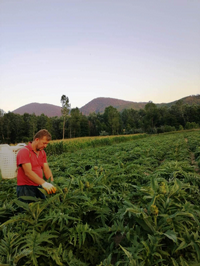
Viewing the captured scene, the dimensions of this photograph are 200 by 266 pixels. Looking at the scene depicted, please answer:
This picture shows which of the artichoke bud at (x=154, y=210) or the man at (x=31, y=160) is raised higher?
the man at (x=31, y=160)

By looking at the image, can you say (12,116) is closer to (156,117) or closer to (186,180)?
(156,117)

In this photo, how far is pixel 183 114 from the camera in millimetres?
66125

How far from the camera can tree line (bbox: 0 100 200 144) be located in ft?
169

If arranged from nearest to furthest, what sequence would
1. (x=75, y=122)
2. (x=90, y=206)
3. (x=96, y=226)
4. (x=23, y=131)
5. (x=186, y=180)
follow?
1. (x=90, y=206)
2. (x=96, y=226)
3. (x=186, y=180)
4. (x=23, y=131)
5. (x=75, y=122)

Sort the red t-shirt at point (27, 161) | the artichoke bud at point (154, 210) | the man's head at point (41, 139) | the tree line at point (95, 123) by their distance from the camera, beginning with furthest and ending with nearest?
the tree line at point (95, 123)
the man's head at point (41, 139)
the red t-shirt at point (27, 161)
the artichoke bud at point (154, 210)

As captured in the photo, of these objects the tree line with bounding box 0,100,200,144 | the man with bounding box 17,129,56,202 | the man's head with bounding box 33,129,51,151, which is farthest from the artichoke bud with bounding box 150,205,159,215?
the tree line with bounding box 0,100,200,144

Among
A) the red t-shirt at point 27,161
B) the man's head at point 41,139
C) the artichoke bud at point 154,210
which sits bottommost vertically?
the artichoke bud at point 154,210

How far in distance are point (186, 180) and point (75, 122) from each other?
57.7 meters

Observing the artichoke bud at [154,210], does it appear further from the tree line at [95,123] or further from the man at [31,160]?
the tree line at [95,123]

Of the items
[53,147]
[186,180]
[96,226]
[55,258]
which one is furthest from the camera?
[53,147]

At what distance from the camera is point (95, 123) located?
69.7m

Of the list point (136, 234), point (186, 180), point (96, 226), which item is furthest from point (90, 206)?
point (186, 180)

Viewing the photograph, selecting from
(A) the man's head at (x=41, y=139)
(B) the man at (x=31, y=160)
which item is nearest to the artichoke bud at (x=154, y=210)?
(B) the man at (x=31, y=160)

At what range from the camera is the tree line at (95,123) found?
169 feet
